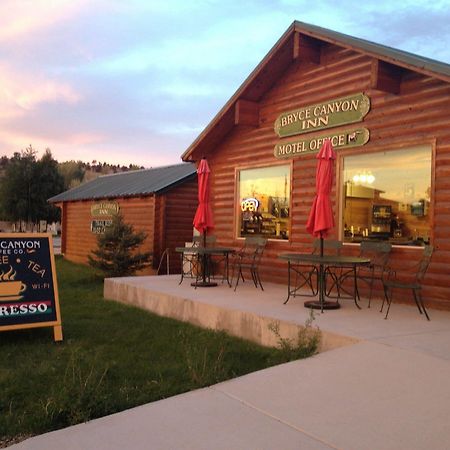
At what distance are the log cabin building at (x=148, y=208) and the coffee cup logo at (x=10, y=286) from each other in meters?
8.89

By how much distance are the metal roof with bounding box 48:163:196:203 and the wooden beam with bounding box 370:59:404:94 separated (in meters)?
8.94

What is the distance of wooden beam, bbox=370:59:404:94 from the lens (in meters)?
7.12

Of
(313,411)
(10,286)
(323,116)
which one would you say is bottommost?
(313,411)

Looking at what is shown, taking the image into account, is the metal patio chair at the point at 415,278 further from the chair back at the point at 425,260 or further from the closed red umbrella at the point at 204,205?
the closed red umbrella at the point at 204,205

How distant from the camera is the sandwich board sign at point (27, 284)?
239 inches

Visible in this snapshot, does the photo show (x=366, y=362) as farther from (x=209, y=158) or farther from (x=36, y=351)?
(x=209, y=158)

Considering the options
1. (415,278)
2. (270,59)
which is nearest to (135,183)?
(270,59)

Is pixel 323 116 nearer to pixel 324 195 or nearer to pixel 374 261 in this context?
pixel 324 195

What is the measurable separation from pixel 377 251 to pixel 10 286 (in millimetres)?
5040

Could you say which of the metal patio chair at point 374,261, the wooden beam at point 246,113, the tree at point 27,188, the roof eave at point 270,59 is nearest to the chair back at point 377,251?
the metal patio chair at point 374,261

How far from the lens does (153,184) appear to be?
16375mm

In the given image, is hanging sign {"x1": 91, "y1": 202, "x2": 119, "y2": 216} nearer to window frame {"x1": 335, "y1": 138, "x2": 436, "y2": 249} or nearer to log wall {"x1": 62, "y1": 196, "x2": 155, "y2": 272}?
→ log wall {"x1": 62, "y1": 196, "x2": 155, "y2": 272}

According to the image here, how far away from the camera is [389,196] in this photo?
7.58m

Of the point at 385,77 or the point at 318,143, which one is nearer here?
the point at 385,77
